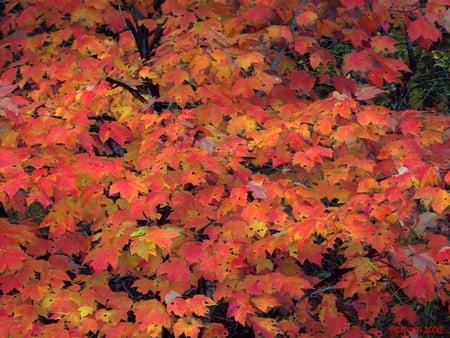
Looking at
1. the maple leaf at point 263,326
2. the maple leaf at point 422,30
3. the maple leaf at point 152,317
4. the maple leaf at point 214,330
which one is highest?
the maple leaf at point 422,30

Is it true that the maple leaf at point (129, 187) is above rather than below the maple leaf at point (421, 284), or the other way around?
above

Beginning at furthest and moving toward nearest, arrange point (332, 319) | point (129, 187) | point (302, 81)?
point (302, 81)
point (332, 319)
point (129, 187)

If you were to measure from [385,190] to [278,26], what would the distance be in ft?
5.82

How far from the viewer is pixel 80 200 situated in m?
5.00

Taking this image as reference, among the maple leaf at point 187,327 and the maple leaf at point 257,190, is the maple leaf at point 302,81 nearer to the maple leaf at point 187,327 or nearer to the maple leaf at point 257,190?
the maple leaf at point 257,190

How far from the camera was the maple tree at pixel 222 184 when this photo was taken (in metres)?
4.57

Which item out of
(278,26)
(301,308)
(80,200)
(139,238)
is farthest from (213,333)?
(278,26)

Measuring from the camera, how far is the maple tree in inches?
180

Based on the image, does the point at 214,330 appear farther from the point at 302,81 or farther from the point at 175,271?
the point at 302,81

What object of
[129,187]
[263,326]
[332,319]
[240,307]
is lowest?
[332,319]

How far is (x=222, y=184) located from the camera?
195 inches

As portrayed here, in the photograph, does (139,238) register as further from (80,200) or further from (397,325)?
(397,325)

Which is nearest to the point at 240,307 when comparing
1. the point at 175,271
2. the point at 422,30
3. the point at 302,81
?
the point at 175,271

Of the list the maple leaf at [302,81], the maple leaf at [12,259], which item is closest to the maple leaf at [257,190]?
the maple leaf at [302,81]
